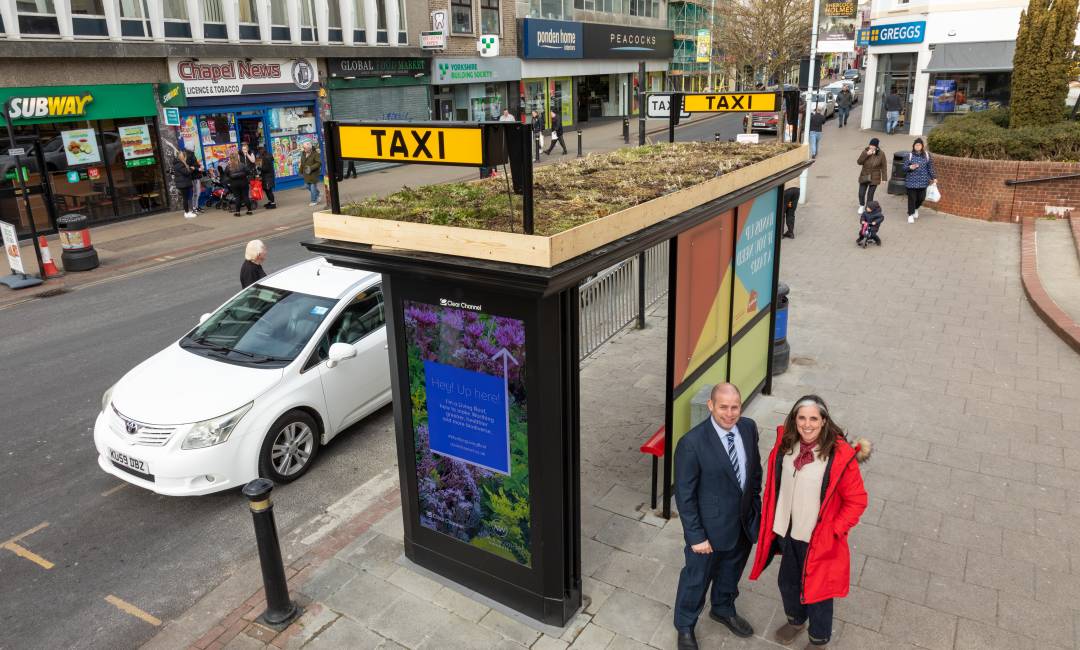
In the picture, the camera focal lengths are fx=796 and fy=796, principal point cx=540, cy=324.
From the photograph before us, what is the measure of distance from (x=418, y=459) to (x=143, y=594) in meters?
2.31

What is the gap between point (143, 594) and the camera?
5.77 m

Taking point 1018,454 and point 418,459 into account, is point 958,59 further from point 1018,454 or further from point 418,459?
point 418,459

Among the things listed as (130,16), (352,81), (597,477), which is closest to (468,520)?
(597,477)

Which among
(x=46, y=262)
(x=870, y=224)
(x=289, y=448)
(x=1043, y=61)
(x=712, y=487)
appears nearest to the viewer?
(x=712, y=487)

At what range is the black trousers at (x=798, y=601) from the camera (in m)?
4.62

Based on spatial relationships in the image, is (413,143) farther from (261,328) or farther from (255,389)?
(261,328)

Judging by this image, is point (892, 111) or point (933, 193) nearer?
point (933, 193)

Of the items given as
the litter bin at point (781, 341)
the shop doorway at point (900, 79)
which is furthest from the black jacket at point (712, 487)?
the shop doorway at point (900, 79)

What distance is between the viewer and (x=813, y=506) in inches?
172

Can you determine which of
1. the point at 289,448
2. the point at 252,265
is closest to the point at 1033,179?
the point at 252,265

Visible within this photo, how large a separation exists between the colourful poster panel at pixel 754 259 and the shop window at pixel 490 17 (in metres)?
27.4

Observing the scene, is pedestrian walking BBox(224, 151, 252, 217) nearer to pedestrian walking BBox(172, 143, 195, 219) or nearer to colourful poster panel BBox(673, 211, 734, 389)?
pedestrian walking BBox(172, 143, 195, 219)

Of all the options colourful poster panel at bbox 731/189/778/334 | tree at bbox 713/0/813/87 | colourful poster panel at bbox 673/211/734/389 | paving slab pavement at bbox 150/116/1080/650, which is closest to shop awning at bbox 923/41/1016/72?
tree at bbox 713/0/813/87

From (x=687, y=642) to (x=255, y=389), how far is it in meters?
4.13
